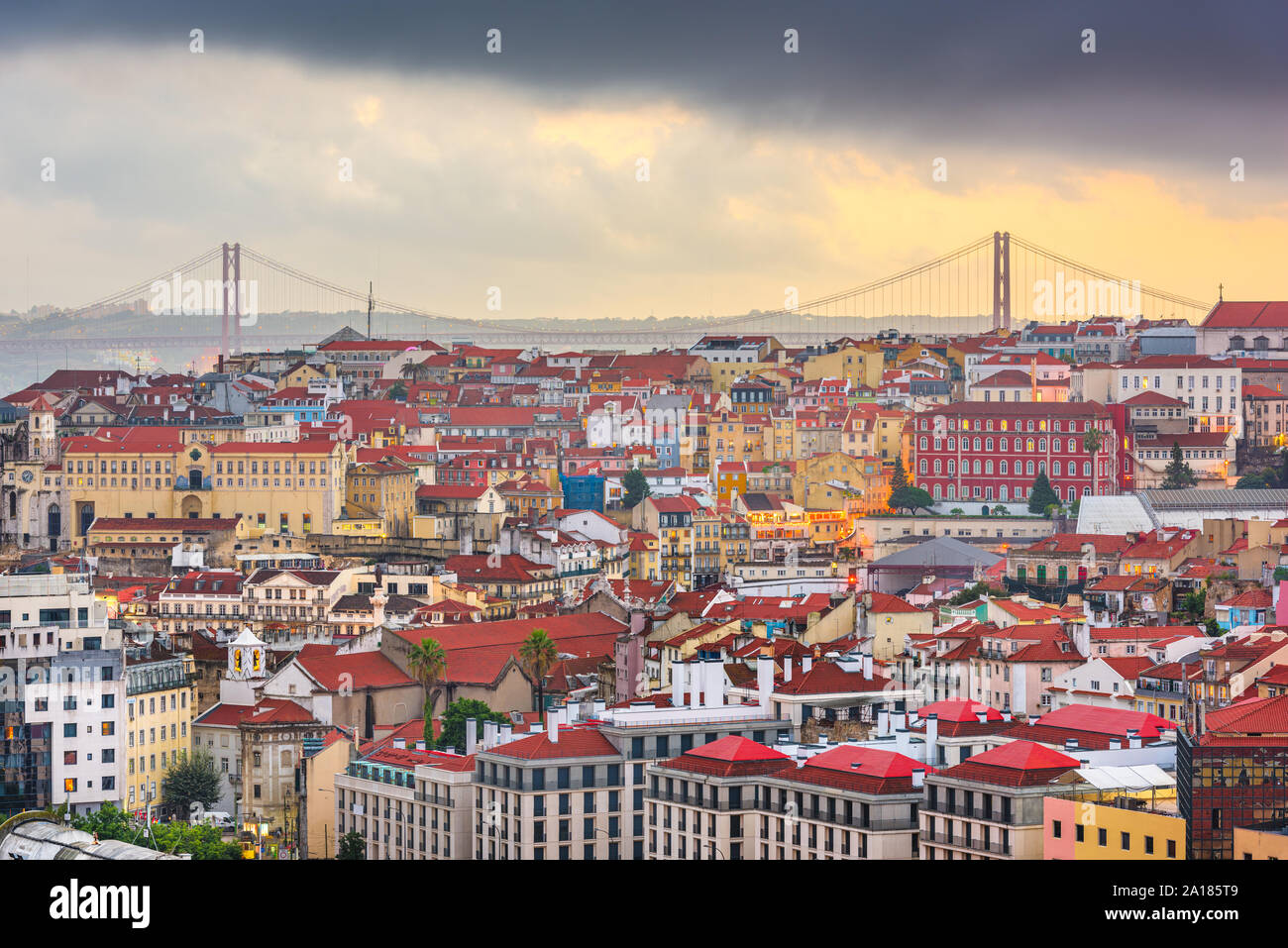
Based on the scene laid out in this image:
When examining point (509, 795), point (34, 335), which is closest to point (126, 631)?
point (509, 795)

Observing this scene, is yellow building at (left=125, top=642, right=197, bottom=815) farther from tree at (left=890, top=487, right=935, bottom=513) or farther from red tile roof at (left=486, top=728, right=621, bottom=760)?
tree at (left=890, top=487, right=935, bottom=513)

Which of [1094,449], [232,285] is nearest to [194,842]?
[1094,449]

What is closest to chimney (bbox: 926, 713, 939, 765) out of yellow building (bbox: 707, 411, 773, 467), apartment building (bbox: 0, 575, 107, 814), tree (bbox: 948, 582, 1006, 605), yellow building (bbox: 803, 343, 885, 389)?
apartment building (bbox: 0, 575, 107, 814)

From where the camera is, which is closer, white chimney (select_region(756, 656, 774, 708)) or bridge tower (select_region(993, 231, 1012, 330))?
white chimney (select_region(756, 656, 774, 708))

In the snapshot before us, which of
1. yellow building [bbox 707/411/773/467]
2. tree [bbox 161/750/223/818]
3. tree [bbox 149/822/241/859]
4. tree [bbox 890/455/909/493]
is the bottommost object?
tree [bbox 161/750/223/818]

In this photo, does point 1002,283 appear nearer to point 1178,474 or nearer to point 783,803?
point 1178,474

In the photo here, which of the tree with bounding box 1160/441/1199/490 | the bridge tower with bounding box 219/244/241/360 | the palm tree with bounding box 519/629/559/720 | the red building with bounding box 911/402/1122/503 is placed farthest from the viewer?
the bridge tower with bounding box 219/244/241/360
